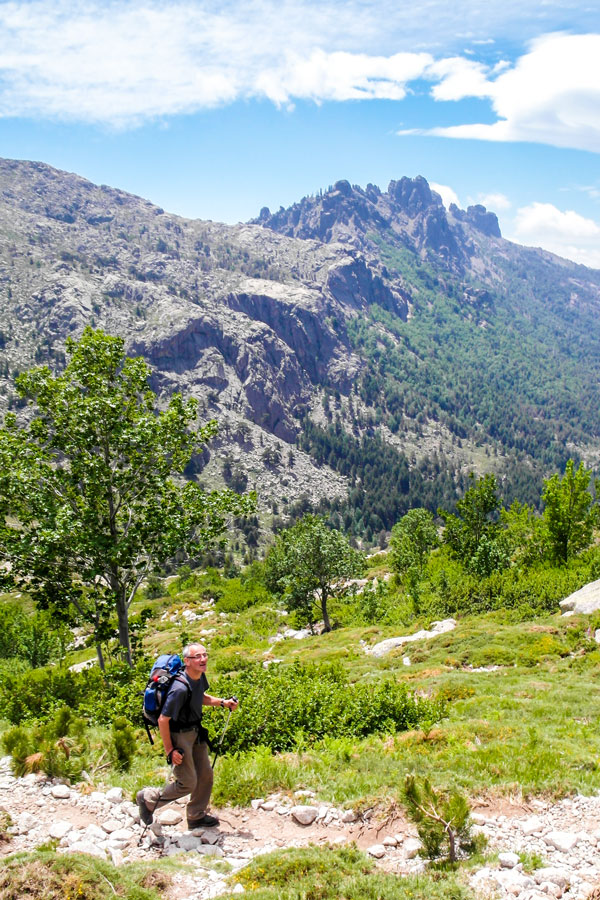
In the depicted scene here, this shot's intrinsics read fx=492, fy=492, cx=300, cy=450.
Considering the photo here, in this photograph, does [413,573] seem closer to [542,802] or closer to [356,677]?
[356,677]

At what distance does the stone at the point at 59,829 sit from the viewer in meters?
6.73

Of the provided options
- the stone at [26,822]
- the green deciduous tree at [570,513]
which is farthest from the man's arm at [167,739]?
the green deciduous tree at [570,513]

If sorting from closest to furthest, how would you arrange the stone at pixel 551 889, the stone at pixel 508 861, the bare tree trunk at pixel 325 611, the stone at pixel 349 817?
1. the stone at pixel 551 889
2. the stone at pixel 508 861
3. the stone at pixel 349 817
4. the bare tree trunk at pixel 325 611

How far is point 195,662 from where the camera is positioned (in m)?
7.34

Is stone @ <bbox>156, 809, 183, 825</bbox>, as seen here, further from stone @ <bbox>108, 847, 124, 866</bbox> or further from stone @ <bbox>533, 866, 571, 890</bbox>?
stone @ <bbox>533, 866, 571, 890</bbox>

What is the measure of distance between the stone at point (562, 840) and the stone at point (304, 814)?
3.33 meters

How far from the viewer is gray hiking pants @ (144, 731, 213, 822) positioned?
718 cm

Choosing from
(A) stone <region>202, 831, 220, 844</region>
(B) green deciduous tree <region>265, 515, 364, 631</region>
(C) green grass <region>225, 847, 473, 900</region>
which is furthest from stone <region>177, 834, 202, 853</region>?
(B) green deciduous tree <region>265, 515, 364, 631</region>

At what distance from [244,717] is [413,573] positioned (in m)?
33.5

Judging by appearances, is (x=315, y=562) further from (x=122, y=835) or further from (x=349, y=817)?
(x=122, y=835)

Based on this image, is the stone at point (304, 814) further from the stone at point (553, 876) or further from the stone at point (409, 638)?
the stone at point (409, 638)

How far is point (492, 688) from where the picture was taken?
15492mm

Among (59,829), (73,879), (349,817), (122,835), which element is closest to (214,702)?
(122,835)

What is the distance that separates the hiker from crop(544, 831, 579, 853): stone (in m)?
4.72
